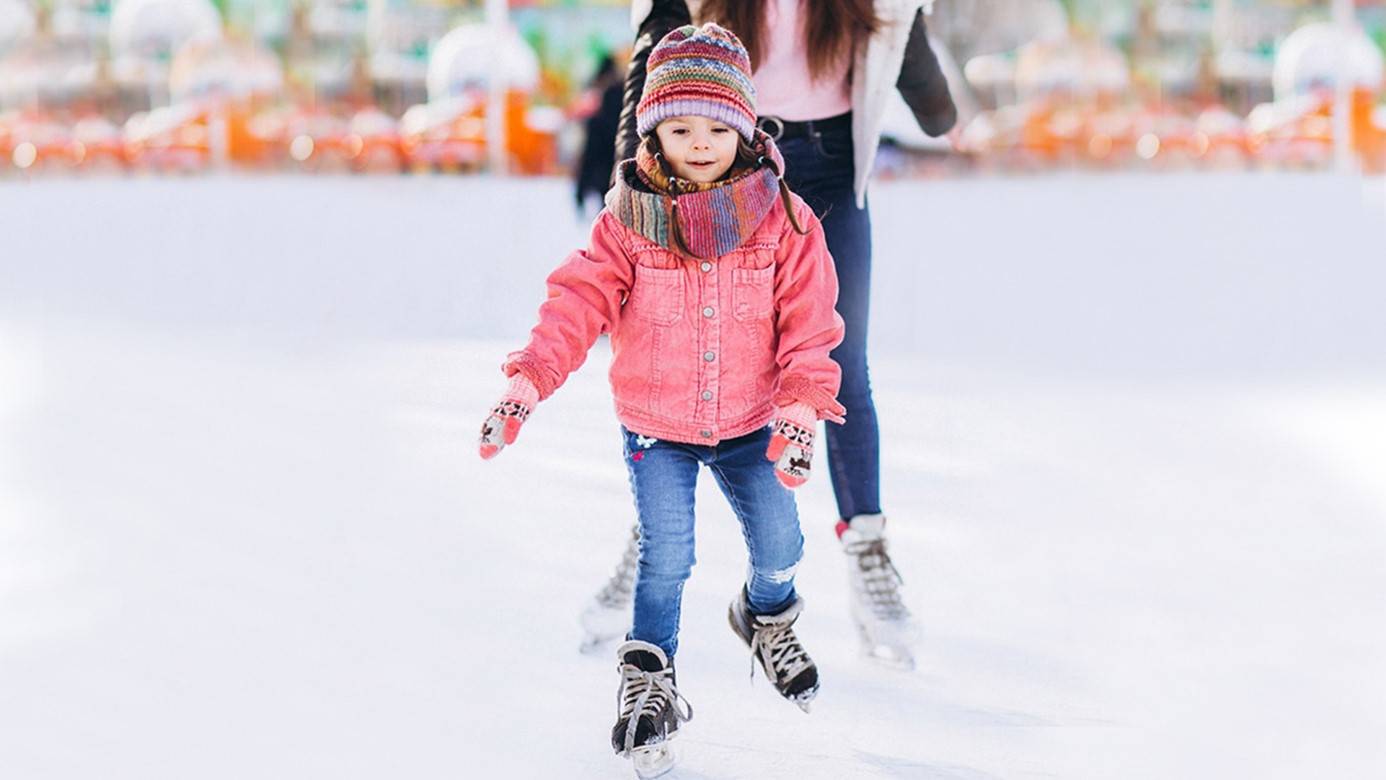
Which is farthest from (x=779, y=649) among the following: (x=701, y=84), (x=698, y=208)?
(x=701, y=84)

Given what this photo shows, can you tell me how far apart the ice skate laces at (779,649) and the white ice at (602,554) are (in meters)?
0.07

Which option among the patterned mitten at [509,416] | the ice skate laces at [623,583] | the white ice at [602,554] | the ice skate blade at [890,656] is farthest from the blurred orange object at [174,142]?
the patterned mitten at [509,416]

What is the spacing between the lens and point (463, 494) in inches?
121

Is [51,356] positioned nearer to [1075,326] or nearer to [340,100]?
[1075,326]

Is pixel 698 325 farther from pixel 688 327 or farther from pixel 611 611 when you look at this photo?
pixel 611 611

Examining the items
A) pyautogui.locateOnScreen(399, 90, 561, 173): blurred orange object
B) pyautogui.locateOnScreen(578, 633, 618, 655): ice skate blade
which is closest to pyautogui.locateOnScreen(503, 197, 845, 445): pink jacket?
pyautogui.locateOnScreen(578, 633, 618, 655): ice skate blade

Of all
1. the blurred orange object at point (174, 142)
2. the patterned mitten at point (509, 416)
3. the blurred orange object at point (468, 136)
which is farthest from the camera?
the blurred orange object at point (174, 142)

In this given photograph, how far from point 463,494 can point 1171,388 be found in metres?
2.21

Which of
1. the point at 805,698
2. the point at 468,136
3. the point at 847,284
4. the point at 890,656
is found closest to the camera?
the point at 805,698

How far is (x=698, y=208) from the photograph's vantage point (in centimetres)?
171

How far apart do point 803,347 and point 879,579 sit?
21.8 inches

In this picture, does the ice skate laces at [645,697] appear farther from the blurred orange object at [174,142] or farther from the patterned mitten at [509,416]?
the blurred orange object at [174,142]

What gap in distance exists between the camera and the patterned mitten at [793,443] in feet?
5.53

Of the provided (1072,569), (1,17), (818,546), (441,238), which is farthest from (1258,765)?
(1,17)
